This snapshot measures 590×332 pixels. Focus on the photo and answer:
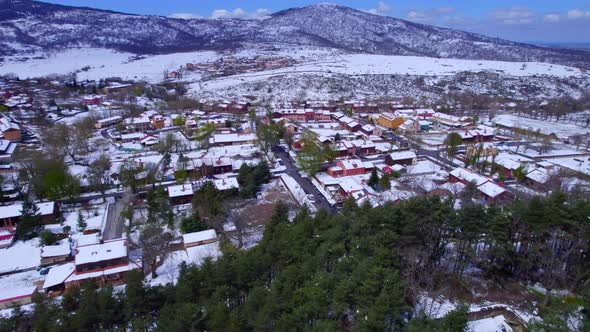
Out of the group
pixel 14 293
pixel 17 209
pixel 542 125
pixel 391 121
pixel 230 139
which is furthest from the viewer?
pixel 542 125

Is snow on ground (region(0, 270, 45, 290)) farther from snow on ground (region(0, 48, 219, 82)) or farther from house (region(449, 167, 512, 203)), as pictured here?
snow on ground (region(0, 48, 219, 82))

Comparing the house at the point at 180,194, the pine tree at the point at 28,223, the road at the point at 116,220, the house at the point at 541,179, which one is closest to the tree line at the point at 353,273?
the road at the point at 116,220

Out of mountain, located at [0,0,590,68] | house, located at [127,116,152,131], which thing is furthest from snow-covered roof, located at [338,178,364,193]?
mountain, located at [0,0,590,68]

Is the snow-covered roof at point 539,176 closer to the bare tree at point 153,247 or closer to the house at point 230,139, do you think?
the house at point 230,139

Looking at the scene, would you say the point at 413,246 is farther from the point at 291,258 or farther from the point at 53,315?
the point at 53,315

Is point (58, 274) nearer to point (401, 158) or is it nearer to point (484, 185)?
point (401, 158)

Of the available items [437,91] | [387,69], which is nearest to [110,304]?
[437,91]

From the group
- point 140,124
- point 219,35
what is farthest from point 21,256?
point 219,35
